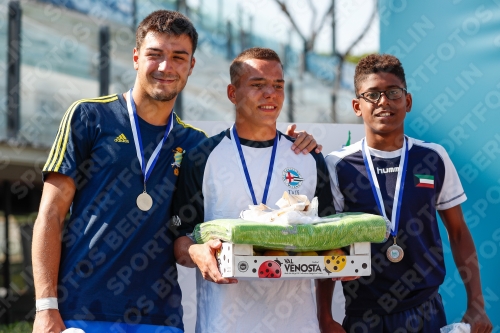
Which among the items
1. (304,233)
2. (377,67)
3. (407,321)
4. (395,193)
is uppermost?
(377,67)

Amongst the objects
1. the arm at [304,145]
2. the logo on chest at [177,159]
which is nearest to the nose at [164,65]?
the logo on chest at [177,159]

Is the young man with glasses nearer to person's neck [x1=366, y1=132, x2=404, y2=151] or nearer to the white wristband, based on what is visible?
person's neck [x1=366, y1=132, x2=404, y2=151]

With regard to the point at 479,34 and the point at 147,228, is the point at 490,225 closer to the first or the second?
the point at 479,34

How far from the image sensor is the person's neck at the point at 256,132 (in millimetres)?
3107

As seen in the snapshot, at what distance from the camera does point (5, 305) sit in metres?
8.30

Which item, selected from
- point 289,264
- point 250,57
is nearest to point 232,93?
point 250,57

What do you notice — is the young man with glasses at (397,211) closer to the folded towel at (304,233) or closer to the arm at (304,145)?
the arm at (304,145)

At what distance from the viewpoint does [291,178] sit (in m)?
3.01

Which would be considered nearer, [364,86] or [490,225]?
[364,86]

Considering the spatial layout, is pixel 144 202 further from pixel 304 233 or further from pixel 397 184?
pixel 397 184

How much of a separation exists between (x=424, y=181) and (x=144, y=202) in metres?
1.38

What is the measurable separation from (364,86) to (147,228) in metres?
1.35

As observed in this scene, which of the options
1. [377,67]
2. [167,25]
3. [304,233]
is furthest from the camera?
[377,67]

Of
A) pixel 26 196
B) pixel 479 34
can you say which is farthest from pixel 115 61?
pixel 479 34
